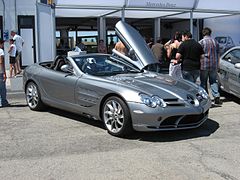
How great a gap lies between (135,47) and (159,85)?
1.76 metres

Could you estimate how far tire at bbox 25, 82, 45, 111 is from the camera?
7.93 meters

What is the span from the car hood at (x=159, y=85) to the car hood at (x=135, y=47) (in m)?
0.65

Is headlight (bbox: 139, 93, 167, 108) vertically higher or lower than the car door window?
lower

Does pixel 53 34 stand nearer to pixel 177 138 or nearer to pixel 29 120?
pixel 29 120

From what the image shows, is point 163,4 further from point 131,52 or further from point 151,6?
point 131,52

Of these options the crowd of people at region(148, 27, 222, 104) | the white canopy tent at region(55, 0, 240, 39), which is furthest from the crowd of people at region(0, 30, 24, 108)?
the crowd of people at region(148, 27, 222, 104)

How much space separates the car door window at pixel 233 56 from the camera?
9.09 meters

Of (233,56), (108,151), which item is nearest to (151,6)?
(233,56)

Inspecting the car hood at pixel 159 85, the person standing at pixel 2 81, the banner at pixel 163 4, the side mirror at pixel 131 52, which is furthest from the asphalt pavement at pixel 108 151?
the banner at pixel 163 4

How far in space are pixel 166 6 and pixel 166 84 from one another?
801 cm

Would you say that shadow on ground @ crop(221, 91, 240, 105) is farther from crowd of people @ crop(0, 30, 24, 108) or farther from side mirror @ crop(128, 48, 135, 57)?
crowd of people @ crop(0, 30, 24, 108)

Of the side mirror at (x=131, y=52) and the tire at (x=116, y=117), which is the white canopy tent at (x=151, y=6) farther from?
the tire at (x=116, y=117)

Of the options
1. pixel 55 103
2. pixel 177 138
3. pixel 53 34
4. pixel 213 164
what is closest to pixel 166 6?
pixel 53 34

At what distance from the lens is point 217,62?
28.8ft
